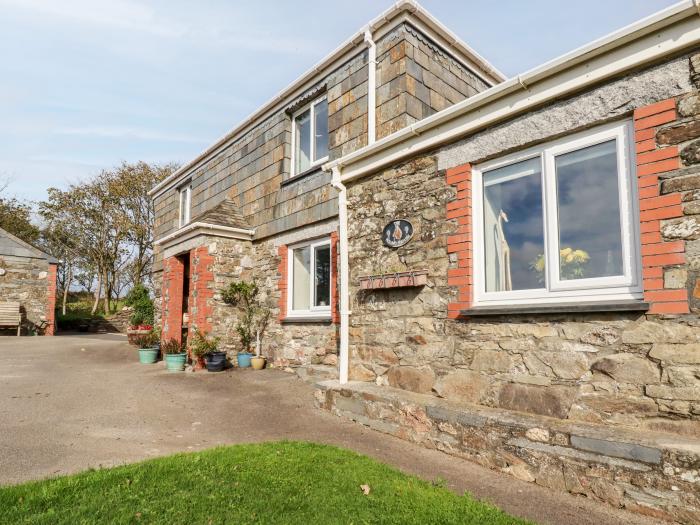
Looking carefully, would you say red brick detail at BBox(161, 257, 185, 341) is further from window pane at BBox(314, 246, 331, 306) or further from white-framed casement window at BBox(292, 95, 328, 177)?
window pane at BBox(314, 246, 331, 306)

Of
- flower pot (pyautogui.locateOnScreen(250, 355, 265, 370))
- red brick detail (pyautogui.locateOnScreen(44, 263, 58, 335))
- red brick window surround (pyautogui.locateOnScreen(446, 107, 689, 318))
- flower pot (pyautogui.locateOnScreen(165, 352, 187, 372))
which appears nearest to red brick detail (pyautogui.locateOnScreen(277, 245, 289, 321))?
flower pot (pyautogui.locateOnScreen(250, 355, 265, 370))

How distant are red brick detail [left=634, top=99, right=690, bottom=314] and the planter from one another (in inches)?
77.7

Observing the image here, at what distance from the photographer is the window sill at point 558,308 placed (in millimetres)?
3111

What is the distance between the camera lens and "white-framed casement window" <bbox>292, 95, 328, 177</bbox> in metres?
8.08

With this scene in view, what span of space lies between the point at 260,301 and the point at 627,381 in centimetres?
683

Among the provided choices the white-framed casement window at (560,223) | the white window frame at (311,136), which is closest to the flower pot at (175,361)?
the white window frame at (311,136)

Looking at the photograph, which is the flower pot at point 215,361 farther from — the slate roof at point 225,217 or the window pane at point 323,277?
the slate roof at point 225,217

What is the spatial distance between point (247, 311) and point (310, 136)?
372cm

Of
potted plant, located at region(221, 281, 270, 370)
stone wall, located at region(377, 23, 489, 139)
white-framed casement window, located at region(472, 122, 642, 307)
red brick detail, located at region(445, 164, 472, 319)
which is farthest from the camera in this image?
potted plant, located at region(221, 281, 270, 370)

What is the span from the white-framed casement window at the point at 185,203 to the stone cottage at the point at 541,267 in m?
7.32

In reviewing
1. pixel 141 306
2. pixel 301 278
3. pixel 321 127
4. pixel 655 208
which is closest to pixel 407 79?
pixel 321 127

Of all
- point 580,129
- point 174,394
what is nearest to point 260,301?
point 174,394

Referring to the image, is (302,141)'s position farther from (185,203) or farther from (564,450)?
(564,450)

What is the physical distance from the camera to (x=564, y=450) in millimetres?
3096
